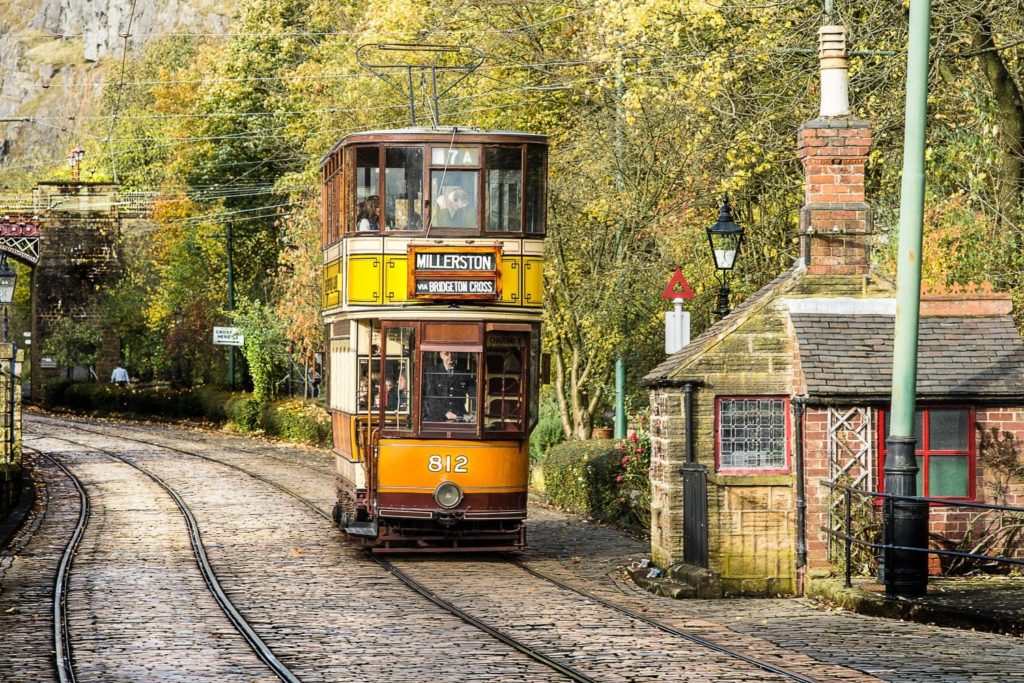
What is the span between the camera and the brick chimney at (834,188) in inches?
716

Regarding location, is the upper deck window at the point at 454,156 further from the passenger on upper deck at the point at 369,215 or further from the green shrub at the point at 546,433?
the green shrub at the point at 546,433

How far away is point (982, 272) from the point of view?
2350 cm

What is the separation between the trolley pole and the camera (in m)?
15.8

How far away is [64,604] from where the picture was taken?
55.1ft

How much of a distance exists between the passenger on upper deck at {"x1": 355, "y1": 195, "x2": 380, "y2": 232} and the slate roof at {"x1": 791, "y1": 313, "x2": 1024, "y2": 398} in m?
5.43

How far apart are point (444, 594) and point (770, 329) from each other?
173 inches

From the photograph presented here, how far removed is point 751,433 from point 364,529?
543 centimetres

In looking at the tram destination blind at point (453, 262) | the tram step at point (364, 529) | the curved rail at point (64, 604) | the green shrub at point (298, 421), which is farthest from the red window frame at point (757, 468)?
the green shrub at point (298, 421)

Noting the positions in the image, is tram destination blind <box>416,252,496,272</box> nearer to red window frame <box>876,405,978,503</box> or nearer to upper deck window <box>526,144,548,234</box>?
upper deck window <box>526,144,548,234</box>

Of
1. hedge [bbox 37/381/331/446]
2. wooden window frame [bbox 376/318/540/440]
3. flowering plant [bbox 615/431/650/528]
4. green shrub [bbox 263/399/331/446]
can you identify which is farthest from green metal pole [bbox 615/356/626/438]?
green shrub [bbox 263/399/331/446]

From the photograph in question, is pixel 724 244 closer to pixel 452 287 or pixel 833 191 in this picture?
pixel 452 287

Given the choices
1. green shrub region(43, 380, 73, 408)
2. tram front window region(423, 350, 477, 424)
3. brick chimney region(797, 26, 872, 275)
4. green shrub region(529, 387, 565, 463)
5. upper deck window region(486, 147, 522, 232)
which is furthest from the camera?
green shrub region(43, 380, 73, 408)

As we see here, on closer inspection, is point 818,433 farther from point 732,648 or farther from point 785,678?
point 785,678

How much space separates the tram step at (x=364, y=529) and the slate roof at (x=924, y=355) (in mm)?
6033
